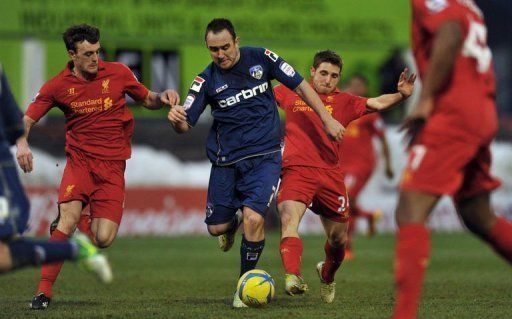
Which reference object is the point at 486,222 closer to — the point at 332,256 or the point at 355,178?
the point at 332,256

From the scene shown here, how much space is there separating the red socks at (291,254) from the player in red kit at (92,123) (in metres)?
1.47

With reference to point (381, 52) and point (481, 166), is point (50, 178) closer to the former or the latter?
point (381, 52)

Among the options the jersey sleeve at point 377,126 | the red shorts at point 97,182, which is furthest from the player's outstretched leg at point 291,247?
the jersey sleeve at point 377,126

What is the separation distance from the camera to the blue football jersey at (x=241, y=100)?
28.0ft

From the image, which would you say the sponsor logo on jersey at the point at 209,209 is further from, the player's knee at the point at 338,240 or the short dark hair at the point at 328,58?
the short dark hair at the point at 328,58

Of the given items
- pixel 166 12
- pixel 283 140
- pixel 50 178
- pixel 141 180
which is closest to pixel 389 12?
pixel 166 12

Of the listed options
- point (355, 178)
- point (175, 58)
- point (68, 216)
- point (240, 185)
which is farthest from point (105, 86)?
point (175, 58)

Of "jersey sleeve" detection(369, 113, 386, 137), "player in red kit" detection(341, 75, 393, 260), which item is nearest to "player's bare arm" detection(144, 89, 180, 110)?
"player in red kit" detection(341, 75, 393, 260)

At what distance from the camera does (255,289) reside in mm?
8047

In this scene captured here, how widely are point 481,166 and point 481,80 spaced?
54cm

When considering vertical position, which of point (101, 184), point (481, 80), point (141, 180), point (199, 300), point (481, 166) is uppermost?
point (481, 80)

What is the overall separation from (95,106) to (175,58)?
467 inches

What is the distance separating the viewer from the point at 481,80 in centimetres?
609

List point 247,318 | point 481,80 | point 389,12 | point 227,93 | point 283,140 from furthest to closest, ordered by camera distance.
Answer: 1. point 389,12
2. point 283,140
3. point 227,93
4. point 247,318
5. point 481,80
